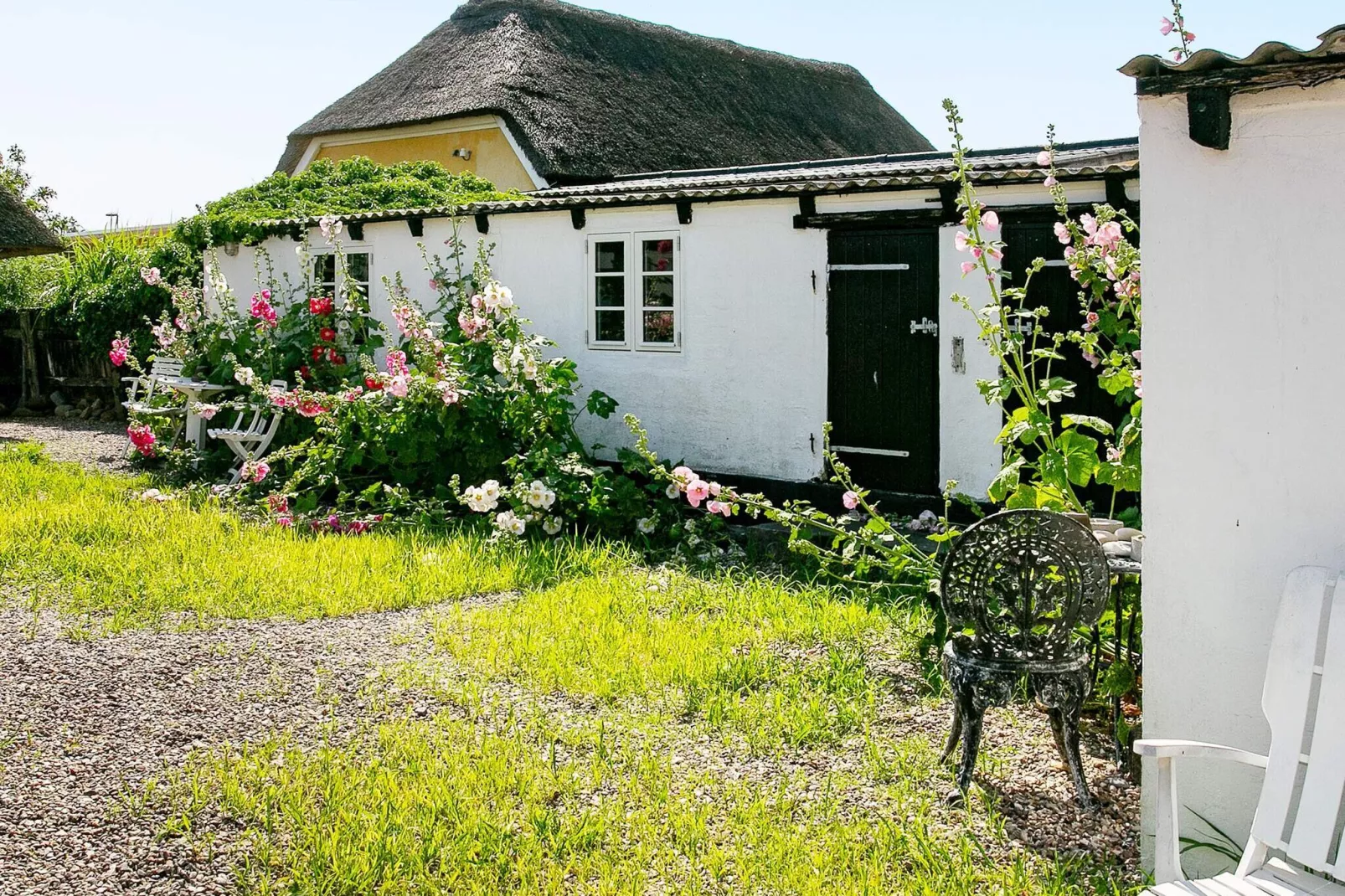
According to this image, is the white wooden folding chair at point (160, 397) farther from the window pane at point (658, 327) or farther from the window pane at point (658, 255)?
the window pane at point (658, 255)

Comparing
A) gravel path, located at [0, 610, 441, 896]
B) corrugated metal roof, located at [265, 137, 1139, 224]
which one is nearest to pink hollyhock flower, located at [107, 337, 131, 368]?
corrugated metal roof, located at [265, 137, 1139, 224]

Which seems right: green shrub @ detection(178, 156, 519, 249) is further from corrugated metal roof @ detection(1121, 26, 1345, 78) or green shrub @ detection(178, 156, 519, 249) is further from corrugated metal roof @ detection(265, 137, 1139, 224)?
corrugated metal roof @ detection(1121, 26, 1345, 78)

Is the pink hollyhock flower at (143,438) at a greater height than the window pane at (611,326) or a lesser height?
lesser

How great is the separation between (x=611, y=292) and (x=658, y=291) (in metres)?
0.56

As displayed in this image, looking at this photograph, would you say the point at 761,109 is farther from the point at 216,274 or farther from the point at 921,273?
the point at 921,273

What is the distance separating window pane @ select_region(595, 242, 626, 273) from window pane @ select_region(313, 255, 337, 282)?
385cm

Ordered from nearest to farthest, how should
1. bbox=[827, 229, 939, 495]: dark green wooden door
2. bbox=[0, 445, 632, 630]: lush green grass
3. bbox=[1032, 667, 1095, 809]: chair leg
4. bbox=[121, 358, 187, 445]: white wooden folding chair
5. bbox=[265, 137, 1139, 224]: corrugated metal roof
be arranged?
1. bbox=[1032, 667, 1095, 809]: chair leg
2. bbox=[0, 445, 632, 630]: lush green grass
3. bbox=[265, 137, 1139, 224]: corrugated metal roof
4. bbox=[827, 229, 939, 495]: dark green wooden door
5. bbox=[121, 358, 187, 445]: white wooden folding chair

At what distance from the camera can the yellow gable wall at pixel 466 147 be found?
1855 centimetres

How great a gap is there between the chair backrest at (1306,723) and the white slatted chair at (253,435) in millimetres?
8994

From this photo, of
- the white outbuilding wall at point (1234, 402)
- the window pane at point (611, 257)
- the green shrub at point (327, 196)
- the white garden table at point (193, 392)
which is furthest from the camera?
the green shrub at point (327, 196)

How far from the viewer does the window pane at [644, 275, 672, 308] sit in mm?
11000

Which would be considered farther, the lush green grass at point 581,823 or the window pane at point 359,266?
the window pane at point 359,266

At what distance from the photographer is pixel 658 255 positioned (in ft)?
36.2

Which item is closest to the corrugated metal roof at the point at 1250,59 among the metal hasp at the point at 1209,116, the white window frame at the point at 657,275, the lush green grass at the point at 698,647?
the metal hasp at the point at 1209,116
